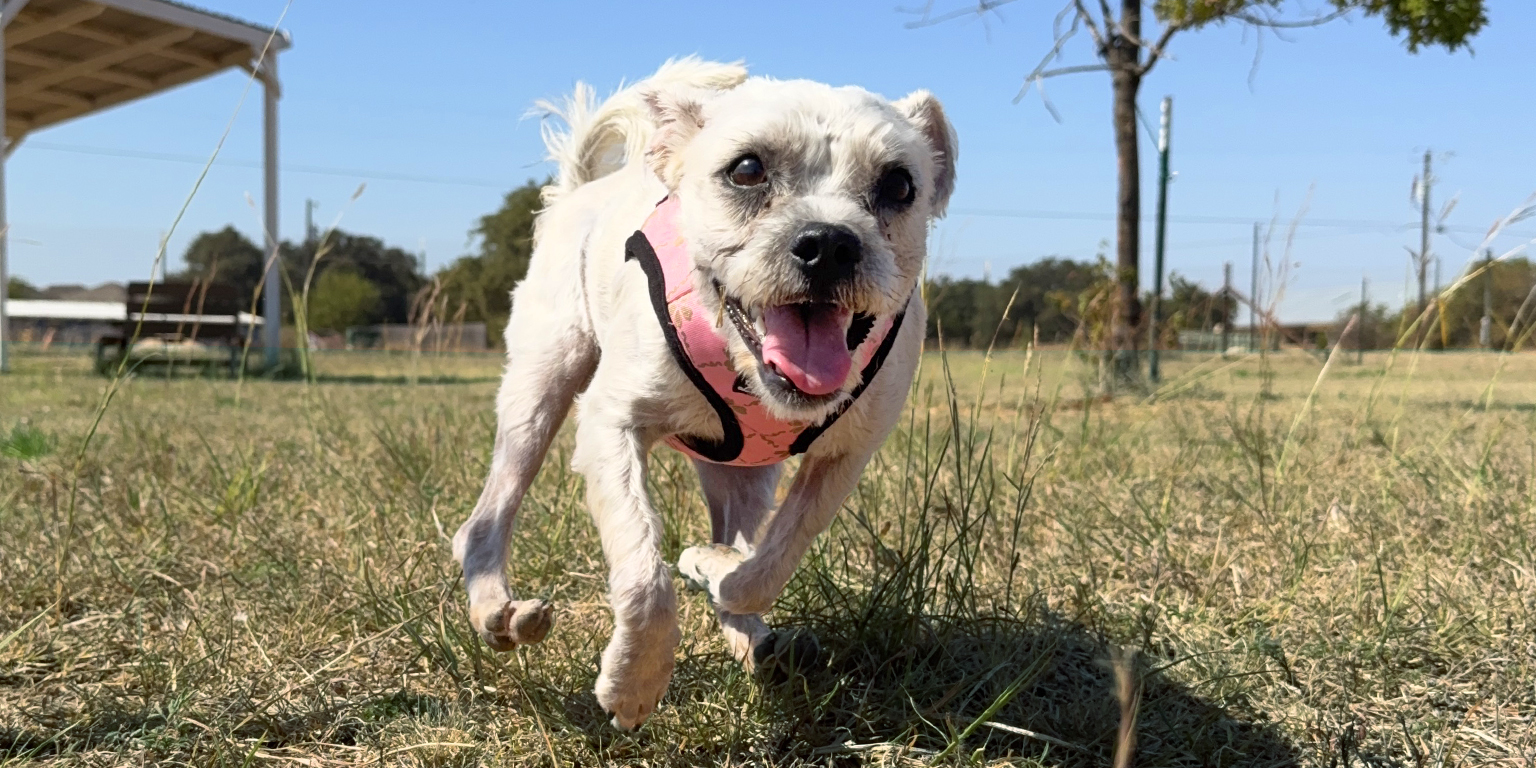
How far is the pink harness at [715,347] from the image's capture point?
2.32 m

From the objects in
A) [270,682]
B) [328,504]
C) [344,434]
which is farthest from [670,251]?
[344,434]

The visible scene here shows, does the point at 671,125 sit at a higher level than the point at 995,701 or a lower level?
higher

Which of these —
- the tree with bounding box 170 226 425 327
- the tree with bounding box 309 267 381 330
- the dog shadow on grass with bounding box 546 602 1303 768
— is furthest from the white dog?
the tree with bounding box 309 267 381 330

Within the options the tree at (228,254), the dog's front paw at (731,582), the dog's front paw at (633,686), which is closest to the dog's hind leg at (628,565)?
the dog's front paw at (633,686)

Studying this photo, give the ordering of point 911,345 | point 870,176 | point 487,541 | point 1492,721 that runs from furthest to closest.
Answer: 1. point 487,541
2. point 911,345
3. point 1492,721
4. point 870,176

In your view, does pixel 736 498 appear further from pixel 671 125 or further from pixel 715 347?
pixel 671 125

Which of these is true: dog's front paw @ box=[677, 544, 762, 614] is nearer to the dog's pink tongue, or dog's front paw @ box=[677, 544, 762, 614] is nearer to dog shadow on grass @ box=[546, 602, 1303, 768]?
dog shadow on grass @ box=[546, 602, 1303, 768]

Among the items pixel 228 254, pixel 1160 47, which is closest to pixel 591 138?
pixel 1160 47

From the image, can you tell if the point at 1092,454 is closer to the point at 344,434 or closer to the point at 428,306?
the point at 428,306

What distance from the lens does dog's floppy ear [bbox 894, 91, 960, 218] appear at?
2.54 m

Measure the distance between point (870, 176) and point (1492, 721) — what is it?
1.81 meters

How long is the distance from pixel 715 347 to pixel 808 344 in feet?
0.76

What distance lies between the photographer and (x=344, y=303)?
47.9 metres

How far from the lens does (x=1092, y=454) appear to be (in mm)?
5215
